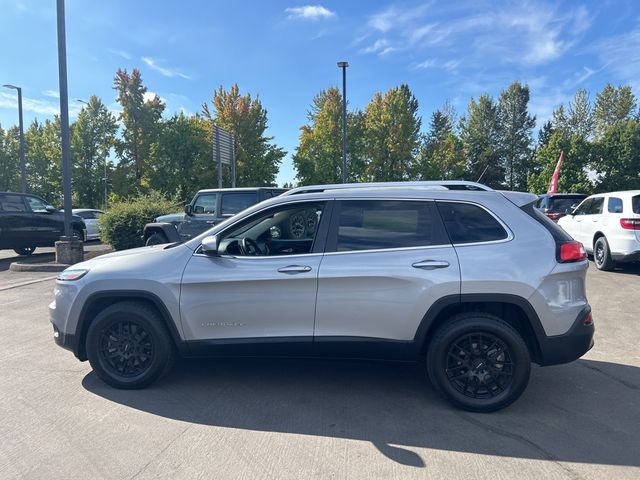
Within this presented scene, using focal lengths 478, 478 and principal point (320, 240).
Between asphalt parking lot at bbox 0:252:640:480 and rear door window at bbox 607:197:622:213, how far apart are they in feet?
18.8

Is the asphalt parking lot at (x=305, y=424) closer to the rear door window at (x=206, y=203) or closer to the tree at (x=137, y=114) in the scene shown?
the rear door window at (x=206, y=203)

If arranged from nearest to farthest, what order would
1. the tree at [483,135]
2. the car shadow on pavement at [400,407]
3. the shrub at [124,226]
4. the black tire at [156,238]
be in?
1. the car shadow on pavement at [400,407]
2. the black tire at [156,238]
3. the shrub at [124,226]
4. the tree at [483,135]

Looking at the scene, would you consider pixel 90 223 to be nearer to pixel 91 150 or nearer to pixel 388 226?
pixel 388 226

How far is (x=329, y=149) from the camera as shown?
1415 inches

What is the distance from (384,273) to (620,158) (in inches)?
1509

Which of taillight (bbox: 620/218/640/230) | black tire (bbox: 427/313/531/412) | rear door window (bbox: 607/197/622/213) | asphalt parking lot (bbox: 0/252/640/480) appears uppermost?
rear door window (bbox: 607/197/622/213)

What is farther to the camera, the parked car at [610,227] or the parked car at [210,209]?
the parked car at [210,209]

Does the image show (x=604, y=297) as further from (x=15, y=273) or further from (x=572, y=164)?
(x=572, y=164)

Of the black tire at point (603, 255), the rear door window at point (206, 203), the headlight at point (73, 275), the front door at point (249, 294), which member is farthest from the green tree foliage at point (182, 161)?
the front door at point (249, 294)

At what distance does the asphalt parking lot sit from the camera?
3010 mm

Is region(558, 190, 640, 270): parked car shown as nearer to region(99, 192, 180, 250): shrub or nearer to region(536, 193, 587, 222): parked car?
region(536, 193, 587, 222): parked car

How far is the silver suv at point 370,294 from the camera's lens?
3686 mm

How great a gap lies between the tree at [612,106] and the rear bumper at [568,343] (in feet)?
165

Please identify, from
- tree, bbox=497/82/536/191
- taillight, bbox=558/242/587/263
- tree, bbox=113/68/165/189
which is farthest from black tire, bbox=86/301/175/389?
tree, bbox=497/82/536/191
